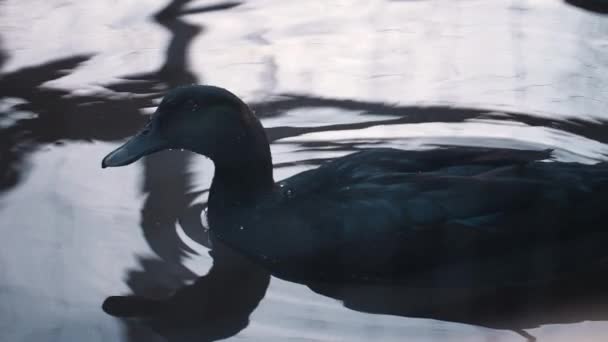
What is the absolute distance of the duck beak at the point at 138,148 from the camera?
6133 mm

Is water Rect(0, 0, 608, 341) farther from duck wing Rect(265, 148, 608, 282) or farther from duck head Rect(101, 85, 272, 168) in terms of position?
duck head Rect(101, 85, 272, 168)

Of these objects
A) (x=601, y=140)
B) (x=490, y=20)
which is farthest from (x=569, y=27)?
(x=601, y=140)

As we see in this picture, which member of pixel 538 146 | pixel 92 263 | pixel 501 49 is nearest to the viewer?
pixel 92 263

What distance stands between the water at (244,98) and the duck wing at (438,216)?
0.32m

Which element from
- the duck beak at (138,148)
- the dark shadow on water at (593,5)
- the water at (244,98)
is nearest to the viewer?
the water at (244,98)

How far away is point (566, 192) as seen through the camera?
234 inches

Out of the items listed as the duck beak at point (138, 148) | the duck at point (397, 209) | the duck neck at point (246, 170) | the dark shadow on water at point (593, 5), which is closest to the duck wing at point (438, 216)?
the duck at point (397, 209)

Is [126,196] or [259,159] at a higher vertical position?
[259,159]

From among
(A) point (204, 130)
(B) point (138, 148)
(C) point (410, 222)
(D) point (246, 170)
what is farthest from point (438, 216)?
(B) point (138, 148)

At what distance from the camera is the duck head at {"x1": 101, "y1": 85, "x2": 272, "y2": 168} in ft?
20.2

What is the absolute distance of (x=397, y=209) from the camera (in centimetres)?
580

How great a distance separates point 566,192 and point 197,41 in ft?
13.3

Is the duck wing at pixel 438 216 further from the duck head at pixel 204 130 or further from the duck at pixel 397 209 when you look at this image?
the duck head at pixel 204 130

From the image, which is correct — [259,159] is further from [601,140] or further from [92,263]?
[601,140]
